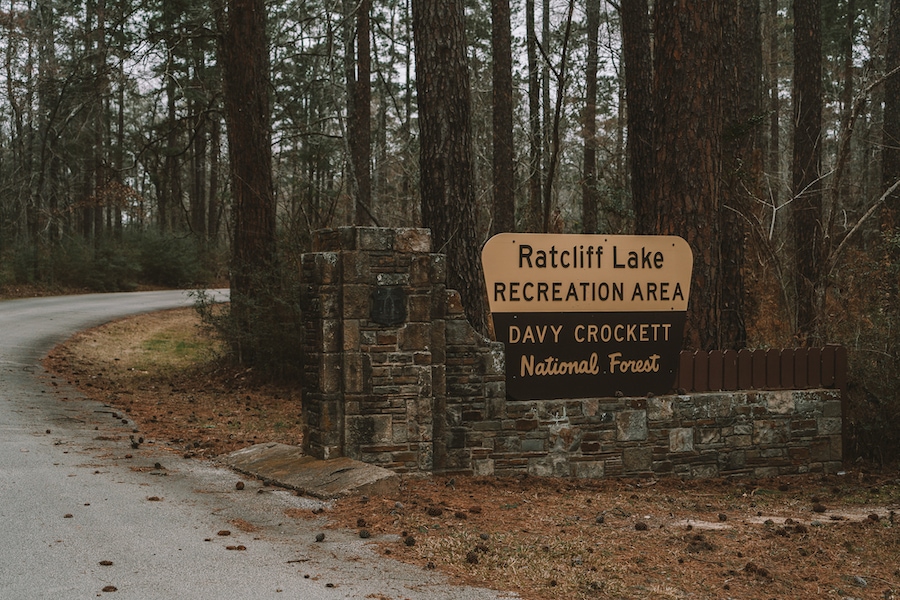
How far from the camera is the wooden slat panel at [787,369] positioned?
31.2 ft

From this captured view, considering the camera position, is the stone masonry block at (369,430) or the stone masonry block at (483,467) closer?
the stone masonry block at (369,430)

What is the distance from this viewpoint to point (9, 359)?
15.4 metres

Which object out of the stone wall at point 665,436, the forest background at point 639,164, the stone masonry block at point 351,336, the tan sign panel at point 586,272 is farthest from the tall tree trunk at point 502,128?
the stone masonry block at point 351,336

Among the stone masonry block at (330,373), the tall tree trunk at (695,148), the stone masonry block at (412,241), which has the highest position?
the tall tree trunk at (695,148)

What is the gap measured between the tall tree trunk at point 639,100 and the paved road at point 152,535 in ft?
22.2

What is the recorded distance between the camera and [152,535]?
587 centimetres

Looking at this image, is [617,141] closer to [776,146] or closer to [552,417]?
[776,146]

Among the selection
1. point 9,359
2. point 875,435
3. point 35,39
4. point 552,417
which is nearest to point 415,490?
point 552,417

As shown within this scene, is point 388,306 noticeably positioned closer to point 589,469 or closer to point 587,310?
point 587,310

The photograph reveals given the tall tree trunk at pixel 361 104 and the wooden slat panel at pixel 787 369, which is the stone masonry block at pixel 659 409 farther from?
the tall tree trunk at pixel 361 104

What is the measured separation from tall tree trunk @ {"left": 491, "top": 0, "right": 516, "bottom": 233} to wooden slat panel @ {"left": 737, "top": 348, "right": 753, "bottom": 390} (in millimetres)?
10498

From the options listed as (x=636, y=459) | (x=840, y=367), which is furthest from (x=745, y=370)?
(x=636, y=459)

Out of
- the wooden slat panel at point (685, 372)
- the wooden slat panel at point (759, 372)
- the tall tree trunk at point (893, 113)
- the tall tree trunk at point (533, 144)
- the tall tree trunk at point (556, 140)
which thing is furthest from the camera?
the tall tree trunk at point (533, 144)

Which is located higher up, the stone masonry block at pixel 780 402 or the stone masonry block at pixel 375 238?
the stone masonry block at pixel 375 238
